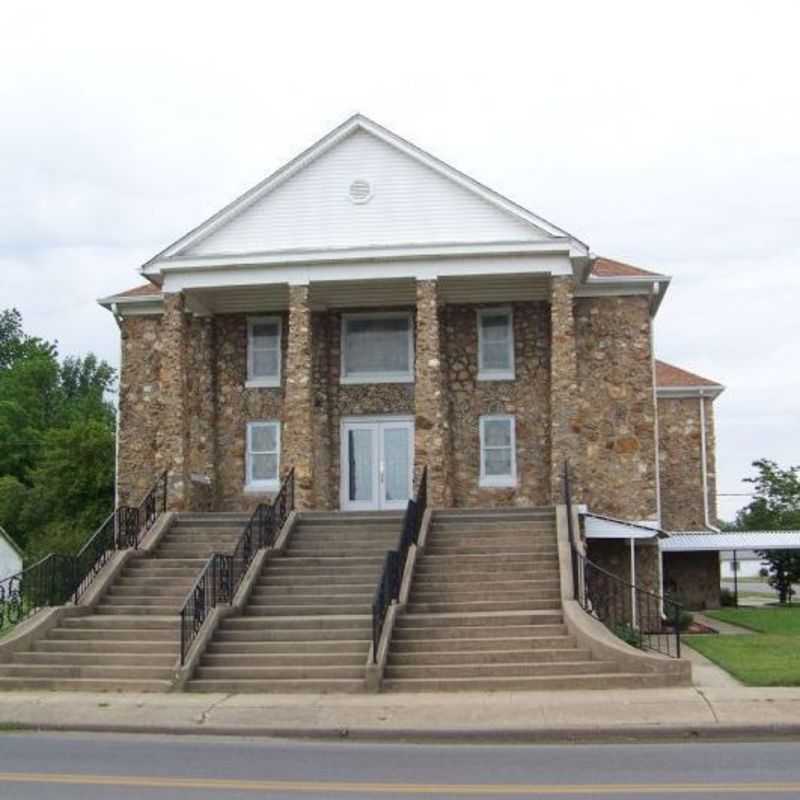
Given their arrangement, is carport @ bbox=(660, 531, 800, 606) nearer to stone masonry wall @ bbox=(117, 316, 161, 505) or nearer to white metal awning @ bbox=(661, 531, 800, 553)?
white metal awning @ bbox=(661, 531, 800, 553)

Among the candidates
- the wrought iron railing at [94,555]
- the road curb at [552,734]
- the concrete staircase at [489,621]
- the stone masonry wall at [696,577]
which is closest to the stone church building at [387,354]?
the wrought iron railing at [94,555]

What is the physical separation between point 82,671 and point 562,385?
1131 centimetres

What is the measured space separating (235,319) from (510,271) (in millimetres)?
6848

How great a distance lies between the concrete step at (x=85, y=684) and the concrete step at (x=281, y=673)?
60 centimetres

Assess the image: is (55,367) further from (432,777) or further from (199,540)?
(432,777)

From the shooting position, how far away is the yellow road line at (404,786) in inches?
383

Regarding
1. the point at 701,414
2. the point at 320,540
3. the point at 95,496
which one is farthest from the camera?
the point at 95,496

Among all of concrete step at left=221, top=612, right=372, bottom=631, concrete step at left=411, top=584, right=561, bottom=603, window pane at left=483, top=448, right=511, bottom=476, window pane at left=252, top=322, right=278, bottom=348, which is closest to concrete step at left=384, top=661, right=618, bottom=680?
concrete step at left=221, top=612, right=372, bottom=631

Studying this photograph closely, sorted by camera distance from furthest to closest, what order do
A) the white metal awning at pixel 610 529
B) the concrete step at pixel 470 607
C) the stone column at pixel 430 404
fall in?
the white metal awning at pixel 610 529
the stone column at pixel 430 404
the concrete step at pixel 470 607

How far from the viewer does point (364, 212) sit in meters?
26.0

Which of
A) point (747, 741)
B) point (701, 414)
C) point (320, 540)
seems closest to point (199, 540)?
point (320, 540)

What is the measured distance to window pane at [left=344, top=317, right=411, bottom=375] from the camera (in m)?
27.9

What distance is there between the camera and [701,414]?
113 ft

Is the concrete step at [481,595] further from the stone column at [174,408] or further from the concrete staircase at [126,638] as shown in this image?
the stone column at [174,408]
